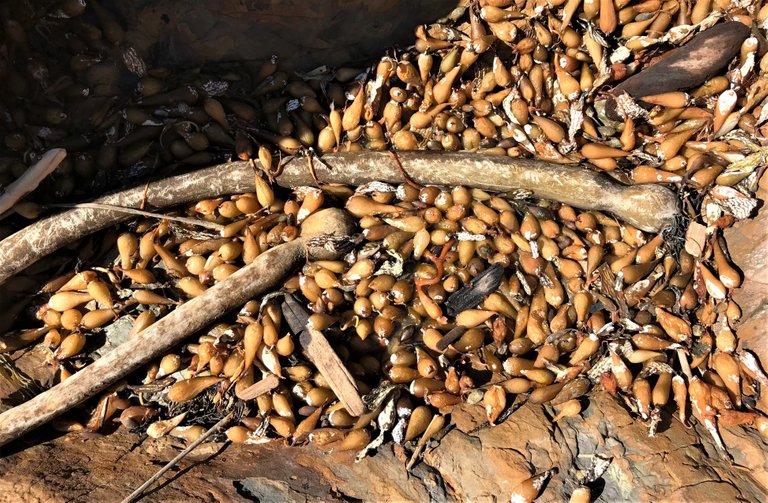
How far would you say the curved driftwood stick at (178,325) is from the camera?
2828 millimetres

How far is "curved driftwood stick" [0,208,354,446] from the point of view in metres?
2.83

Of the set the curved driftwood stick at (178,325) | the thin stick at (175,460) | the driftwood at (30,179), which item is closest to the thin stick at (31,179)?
the driftwood at (30,179)

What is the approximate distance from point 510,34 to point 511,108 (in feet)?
1.43

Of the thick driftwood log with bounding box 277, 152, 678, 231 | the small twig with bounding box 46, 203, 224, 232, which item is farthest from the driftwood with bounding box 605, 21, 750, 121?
the small twig with bounding box 46, 203, 224, 232

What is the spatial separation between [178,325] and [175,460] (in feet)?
2.16

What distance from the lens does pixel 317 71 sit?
363 cm

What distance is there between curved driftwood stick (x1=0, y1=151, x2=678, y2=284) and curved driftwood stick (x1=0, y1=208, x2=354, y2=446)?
12.4 inches

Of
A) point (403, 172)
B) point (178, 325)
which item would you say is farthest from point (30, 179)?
point (403, 172)

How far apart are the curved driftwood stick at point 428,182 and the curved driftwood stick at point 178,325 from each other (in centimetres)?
32

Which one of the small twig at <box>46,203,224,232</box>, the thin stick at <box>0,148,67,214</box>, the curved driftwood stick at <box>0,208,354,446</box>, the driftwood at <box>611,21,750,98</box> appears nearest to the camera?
the curved driftwood stick at <box>0,208,354,446</box>

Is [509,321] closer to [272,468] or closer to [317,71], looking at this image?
[272,468]

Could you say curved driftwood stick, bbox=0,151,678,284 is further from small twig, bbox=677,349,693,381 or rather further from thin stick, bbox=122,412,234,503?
thin stick, bbox=122,412,234,503

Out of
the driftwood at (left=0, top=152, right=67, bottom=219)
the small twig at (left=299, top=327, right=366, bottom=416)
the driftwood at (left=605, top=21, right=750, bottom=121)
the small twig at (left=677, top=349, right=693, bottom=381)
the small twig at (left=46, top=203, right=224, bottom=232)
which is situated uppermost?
the driftwood at (left=0, top=152, right=67, bottom=219)

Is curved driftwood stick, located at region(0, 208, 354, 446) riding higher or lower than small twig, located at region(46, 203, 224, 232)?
lower
